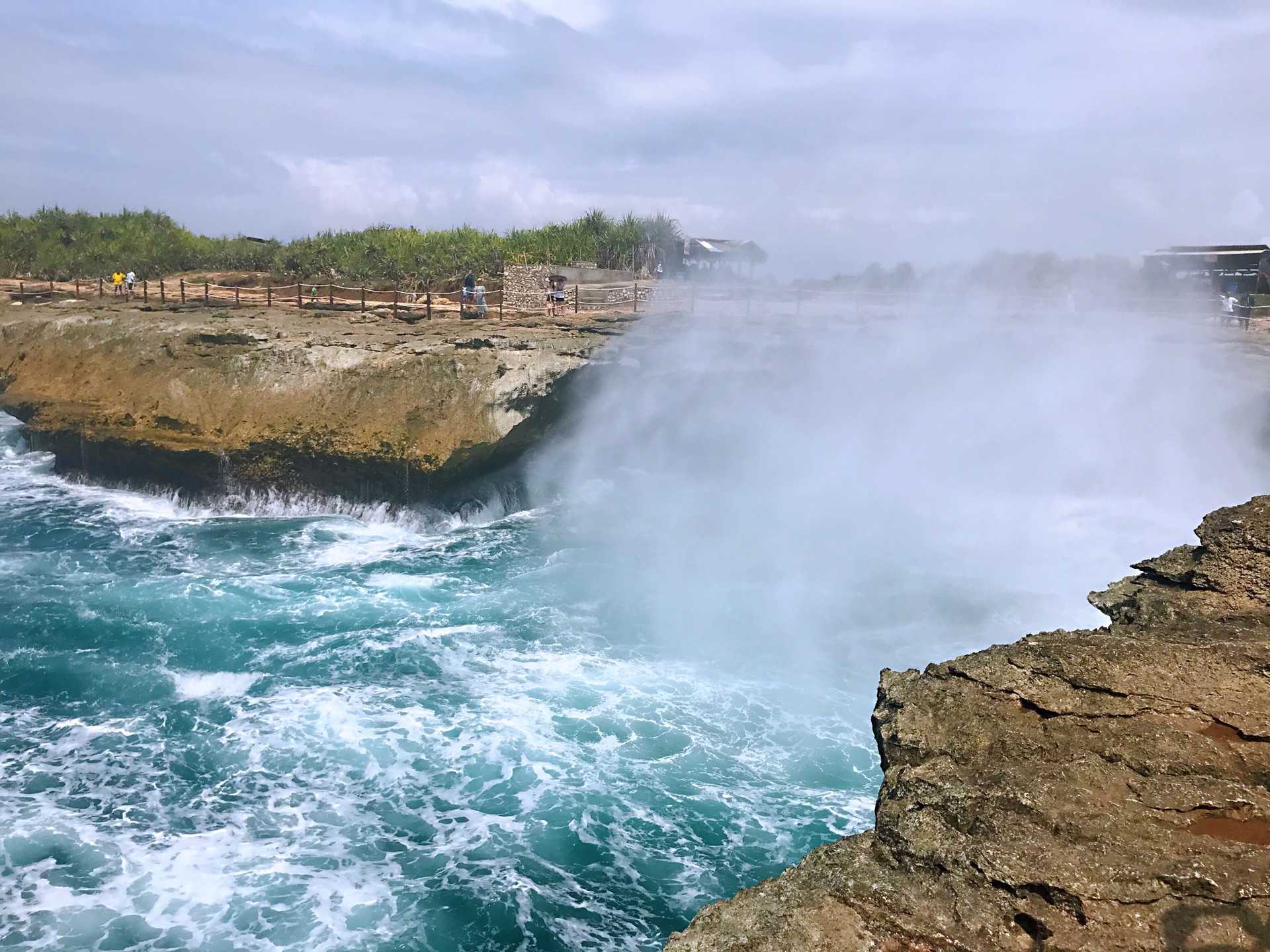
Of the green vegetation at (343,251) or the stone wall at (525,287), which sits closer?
the stone wall at (525,287)

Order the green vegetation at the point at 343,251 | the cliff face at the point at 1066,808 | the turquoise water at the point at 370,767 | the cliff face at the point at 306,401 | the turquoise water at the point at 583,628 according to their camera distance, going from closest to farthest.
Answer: the cliff face at the point at 1066,808
the turquoise water at the point at 370,767
the turquoise water at the point at 583,628
the cliff face at the point at 306,401
the green vegetation at the point at 343,251

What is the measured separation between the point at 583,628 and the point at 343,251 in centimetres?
2475

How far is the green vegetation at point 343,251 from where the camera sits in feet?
101

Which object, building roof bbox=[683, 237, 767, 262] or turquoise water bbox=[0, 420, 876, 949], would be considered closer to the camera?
turquoise water bbox=[0, 420, 876, 949]

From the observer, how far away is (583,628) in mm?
13734

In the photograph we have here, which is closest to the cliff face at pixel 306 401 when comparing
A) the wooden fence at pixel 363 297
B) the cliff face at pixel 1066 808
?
the wooden fence at pixel 363 297

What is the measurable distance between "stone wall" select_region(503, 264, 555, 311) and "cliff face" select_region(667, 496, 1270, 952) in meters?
20.4

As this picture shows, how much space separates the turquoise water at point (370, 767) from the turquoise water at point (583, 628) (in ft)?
0.14

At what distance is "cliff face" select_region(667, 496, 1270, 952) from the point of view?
3.86m

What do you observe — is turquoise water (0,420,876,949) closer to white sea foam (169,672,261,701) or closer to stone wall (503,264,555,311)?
white sea foam (169,672,261,701)

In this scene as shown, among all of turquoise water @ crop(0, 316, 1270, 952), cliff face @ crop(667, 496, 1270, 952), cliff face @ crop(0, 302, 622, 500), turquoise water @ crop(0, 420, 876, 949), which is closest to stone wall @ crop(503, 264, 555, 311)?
cliff face @ crop(0, 302, 622, 500)

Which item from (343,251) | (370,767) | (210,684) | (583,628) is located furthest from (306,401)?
(343,251)

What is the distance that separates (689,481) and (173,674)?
1271 centimetres

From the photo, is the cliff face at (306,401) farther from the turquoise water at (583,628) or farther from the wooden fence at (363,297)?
the wooden fence at (363,297)
